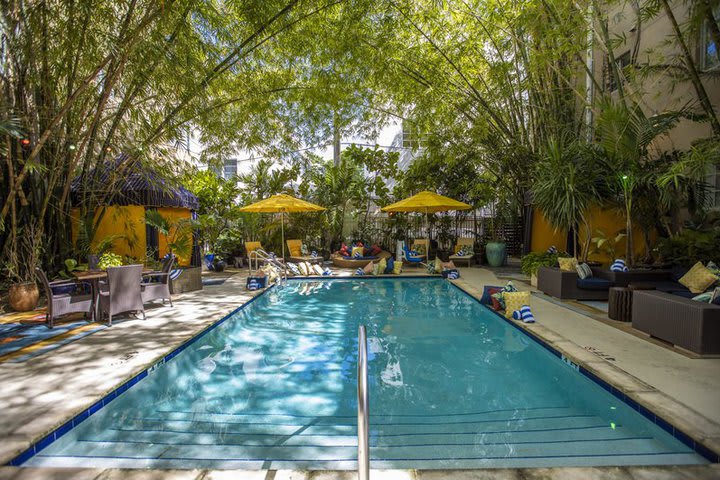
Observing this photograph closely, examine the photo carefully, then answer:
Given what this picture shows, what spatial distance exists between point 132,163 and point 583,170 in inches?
314

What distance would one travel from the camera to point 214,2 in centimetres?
586

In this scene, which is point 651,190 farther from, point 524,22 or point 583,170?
point 524,22

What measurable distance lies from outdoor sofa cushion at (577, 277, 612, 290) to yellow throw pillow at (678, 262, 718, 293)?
1.05 metres

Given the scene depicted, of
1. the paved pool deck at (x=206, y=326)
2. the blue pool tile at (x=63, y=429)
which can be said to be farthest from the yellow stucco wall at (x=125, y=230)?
the blue pool tile at (x=63, y=429)

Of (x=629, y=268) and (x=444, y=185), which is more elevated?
(x=444, y=185)

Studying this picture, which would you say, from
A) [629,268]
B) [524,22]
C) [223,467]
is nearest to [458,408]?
[223,467]

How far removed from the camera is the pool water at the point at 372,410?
2352 mm

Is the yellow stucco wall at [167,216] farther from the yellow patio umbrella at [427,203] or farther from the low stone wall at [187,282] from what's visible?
the yellow patio umbrella at [427,203]

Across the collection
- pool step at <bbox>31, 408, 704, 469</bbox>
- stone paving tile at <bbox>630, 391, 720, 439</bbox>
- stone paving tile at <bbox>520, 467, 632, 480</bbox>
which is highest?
stone paving tile at <bbox>630, 391, 720, 439</bbox>

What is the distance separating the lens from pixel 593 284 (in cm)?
606

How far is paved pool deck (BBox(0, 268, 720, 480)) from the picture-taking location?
198 cm

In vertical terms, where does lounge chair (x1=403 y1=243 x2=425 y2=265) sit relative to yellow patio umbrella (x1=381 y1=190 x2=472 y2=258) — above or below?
below

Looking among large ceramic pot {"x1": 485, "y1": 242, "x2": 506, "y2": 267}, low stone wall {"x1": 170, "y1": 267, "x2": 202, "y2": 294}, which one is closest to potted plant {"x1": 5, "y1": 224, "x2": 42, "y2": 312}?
low stone wall {"x1": 170, "y1": 267, "x2": 202, "y2": 294}

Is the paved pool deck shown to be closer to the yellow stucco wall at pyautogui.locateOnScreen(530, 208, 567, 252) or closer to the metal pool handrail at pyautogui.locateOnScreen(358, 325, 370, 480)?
A: the metal pool handrail at pyautogui.locateOnScreen(358, 325, 370, 480)
